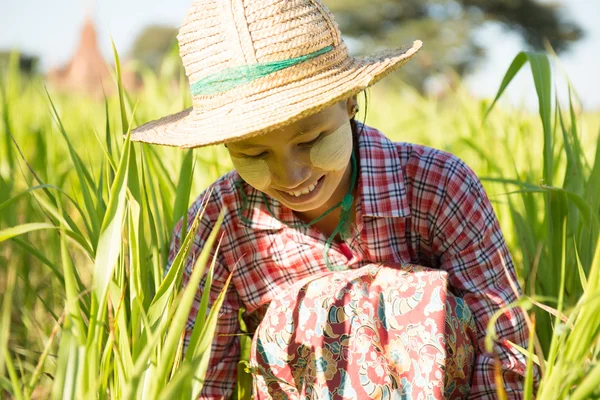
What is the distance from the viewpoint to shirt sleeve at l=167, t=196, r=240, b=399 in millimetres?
1116

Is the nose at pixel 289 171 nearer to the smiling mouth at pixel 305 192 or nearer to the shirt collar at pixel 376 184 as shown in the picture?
the smiling mouth at pixel 305 192

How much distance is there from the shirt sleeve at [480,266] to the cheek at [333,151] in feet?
0.61

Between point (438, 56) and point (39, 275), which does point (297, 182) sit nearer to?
point (39, 275)

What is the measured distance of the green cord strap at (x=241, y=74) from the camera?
2.85 feet

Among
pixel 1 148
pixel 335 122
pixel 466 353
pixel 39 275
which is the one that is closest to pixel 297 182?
pixel 335 122

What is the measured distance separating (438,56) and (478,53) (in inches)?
48.5

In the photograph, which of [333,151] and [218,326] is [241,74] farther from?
[218,326]

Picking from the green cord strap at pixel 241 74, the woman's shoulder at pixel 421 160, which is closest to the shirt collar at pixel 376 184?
the woman's shoulder at pixel 421 160

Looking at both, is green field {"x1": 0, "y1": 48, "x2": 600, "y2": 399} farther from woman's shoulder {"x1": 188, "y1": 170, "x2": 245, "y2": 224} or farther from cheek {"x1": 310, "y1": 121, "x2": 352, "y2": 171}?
cheek {"x1": 310, "y1": 121, "x2": 352, "y2": 171}

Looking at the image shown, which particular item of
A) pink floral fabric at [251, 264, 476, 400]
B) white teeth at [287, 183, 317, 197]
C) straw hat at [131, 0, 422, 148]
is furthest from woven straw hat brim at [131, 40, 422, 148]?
pink floral fabric at [251, 264, 476, 400]

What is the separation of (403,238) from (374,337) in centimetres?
17

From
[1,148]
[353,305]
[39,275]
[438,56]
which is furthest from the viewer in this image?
[438,56]

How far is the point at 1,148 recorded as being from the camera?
2.09 m

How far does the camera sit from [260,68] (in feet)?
2.85
